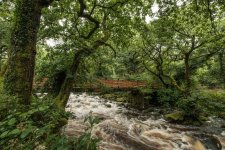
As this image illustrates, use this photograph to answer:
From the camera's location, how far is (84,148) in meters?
2.14

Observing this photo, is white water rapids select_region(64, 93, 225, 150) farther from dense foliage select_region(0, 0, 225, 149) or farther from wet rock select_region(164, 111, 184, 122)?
dense foliage select_region(0, 0, 225, 149)

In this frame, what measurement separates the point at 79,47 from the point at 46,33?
1.14 meters

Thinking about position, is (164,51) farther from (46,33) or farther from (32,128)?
(32,128)

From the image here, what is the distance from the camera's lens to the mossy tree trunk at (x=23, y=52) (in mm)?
3916

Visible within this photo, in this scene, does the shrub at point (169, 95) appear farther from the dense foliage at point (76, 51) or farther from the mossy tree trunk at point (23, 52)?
the mossy tree trunk at point (23, 52)

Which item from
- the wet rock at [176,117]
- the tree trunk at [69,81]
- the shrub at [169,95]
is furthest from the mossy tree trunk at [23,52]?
the shrub at [169,95]

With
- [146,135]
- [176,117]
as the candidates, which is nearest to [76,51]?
[146,135]

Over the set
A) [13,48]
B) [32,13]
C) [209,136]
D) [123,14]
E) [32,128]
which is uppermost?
[123,14]

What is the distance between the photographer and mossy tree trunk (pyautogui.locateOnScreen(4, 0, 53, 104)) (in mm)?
3916

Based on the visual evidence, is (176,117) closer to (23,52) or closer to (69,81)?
(69,81)

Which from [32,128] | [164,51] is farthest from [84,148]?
[164,51]

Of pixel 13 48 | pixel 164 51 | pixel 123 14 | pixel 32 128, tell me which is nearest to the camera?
pixel 32 128

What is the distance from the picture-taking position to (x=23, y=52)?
13.0 feet

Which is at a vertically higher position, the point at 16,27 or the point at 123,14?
the point at 123,14
